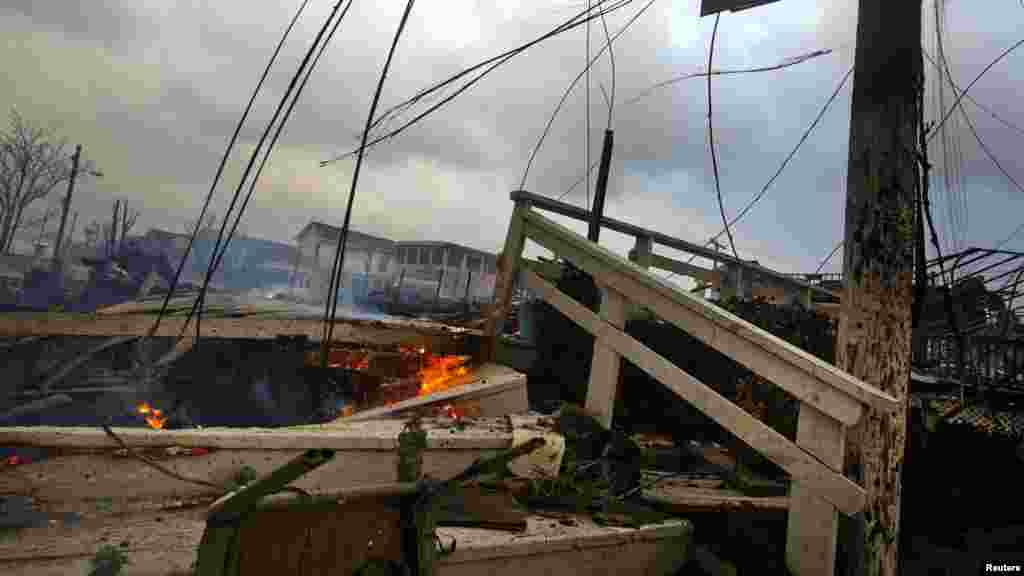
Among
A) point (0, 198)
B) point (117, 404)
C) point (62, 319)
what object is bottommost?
point (117, 404)

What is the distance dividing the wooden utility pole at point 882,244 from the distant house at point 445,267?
43.7 metres

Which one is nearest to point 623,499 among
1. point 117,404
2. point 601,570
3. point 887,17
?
point 601,570

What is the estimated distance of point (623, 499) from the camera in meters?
3.18

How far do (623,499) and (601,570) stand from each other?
0.56 metres

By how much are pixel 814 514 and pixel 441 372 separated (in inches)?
132

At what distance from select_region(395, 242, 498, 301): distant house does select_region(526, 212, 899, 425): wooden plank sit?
4281cm

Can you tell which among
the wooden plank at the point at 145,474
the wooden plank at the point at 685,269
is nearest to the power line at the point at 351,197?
the wooden plank at the point at 145,474

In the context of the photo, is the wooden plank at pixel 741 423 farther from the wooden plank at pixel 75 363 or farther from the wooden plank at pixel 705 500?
the wooden plank at pixel 75 363

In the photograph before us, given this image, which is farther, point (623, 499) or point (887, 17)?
point (887, 17)

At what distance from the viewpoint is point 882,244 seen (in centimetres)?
322

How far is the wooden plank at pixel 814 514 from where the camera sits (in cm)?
272

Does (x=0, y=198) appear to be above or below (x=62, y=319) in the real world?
above

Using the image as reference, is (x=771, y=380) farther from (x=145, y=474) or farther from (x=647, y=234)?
(x=647, y=234)

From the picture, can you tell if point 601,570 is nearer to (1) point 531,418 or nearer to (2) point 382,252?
(1) point 531,418
